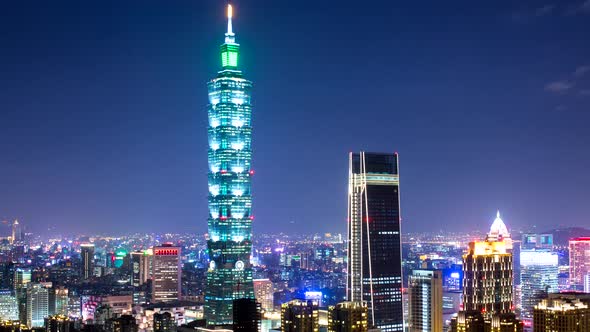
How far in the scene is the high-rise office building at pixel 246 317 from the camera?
3267cm

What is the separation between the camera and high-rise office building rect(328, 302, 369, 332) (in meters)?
28.7

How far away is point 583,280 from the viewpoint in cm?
4662

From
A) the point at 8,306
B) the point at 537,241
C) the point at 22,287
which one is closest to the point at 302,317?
the point at 8,306

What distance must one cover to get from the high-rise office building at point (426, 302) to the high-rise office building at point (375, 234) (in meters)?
2.28

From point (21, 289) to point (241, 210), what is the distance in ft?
44.0

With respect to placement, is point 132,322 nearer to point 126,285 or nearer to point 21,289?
point 21,289

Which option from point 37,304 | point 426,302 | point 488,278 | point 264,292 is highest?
point 488,278

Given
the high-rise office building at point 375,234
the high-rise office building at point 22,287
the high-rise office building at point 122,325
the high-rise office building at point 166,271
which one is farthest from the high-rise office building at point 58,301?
the high-rise office building at point 375,234

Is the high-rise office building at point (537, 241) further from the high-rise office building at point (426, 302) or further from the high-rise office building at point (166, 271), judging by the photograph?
the high-rise office building at point (166, 271)

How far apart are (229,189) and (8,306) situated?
1330 cm

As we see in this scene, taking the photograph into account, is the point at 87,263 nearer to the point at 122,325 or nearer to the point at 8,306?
the point at 8,306

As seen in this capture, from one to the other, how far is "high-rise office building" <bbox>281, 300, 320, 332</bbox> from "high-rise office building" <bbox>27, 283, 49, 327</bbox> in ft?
68.1

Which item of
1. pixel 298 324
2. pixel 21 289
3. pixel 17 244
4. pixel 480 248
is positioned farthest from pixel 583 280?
pixel 17 244

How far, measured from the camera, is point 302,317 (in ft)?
96.3
